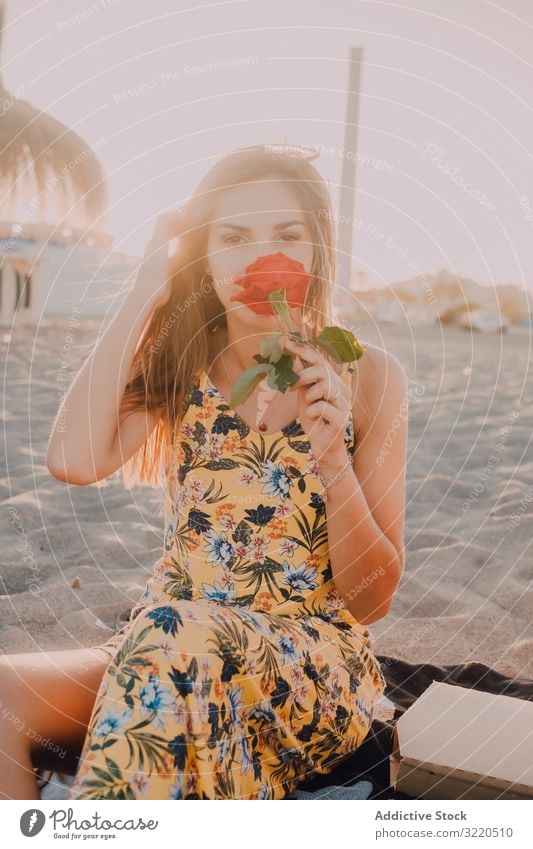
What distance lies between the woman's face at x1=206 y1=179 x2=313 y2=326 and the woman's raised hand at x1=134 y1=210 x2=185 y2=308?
58mm

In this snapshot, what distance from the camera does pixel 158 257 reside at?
1225 millimetres

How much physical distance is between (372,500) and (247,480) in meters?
0.18

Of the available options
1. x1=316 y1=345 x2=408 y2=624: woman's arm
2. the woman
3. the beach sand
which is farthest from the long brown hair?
the beach sand

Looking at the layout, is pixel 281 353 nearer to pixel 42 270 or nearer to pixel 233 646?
pixel 233 646

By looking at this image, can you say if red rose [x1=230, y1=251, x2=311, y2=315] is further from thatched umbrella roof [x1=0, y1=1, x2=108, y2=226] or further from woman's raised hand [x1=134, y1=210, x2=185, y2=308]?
thatched umbrella roof [x1=0, y1=1, x2=108, y2=226]

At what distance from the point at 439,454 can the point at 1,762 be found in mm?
2407

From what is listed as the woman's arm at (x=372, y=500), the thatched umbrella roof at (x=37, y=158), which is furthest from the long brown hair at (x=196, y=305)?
the thatched umbrella roof at (x=37, y=158)

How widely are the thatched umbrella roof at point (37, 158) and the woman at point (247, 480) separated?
4.47 ft

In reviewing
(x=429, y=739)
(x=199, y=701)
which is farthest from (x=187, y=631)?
(x=429, y=739)

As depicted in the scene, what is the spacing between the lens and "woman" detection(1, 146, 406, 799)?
1019mm

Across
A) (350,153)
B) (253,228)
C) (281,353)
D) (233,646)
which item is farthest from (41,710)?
(350,153)

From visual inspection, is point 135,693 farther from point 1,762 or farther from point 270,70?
point 270,70
